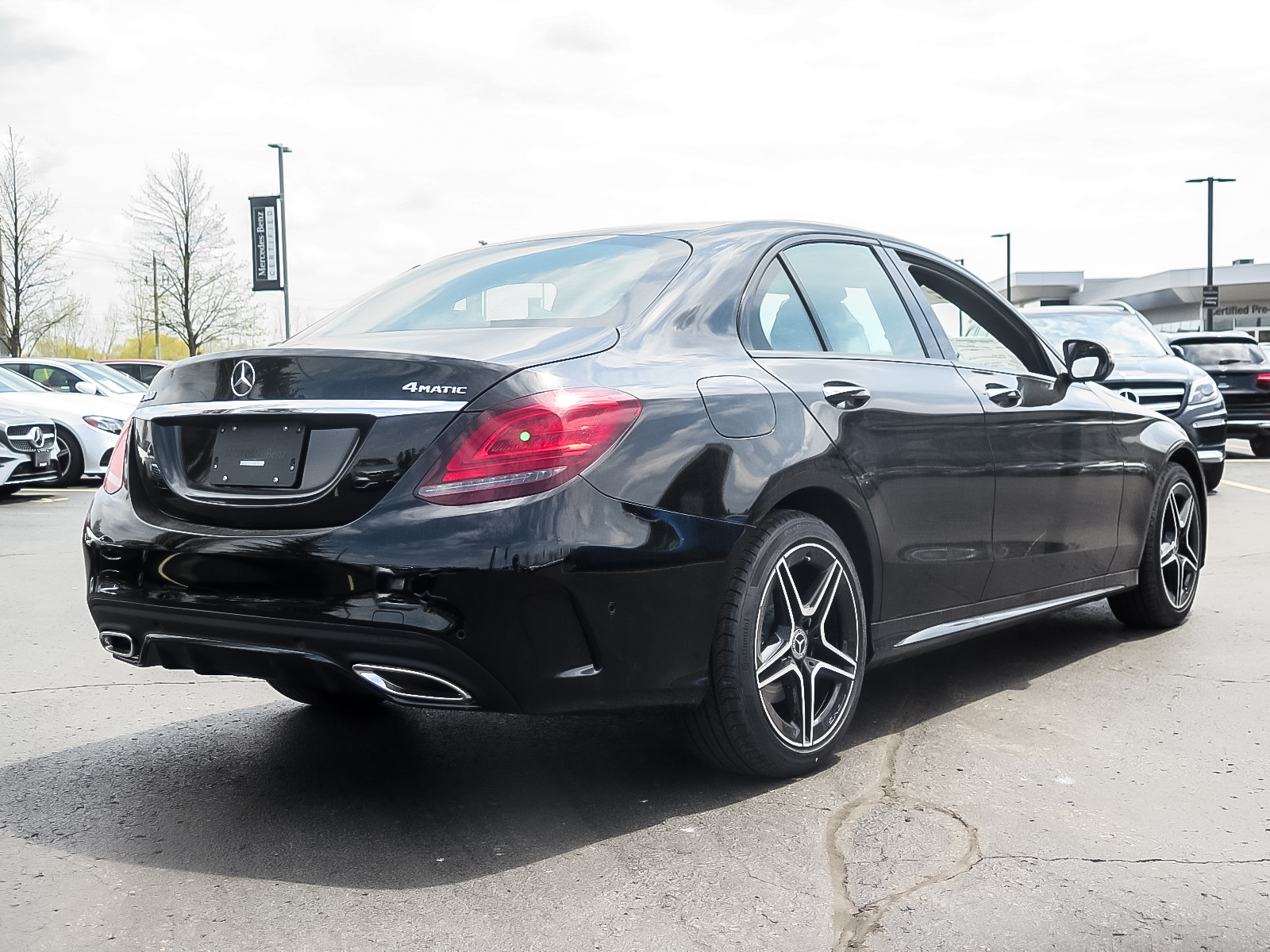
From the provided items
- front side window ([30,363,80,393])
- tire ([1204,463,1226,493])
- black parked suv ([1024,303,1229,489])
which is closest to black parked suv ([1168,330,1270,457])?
tire ([1204,463,1226,493])

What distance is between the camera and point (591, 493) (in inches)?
126

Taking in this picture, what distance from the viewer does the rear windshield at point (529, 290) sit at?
3.74 metres

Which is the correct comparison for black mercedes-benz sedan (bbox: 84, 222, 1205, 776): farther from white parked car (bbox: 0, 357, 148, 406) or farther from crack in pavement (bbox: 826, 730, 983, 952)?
white parked car (bbox: 0, 357, 148, 406)

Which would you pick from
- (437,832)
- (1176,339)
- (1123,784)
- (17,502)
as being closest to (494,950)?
(437,832)

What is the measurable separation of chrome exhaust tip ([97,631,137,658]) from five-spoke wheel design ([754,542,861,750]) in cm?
162

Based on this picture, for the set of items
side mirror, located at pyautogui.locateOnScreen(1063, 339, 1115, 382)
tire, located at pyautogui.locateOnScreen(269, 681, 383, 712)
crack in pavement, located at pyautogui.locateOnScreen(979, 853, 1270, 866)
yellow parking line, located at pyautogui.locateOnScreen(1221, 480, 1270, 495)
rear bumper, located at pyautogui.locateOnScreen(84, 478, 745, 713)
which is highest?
side mirror, located at pyautogui.locateOnScreen(1063, 339, 1115, 382)

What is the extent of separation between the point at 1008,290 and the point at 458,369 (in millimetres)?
81747

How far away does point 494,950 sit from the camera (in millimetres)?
2686

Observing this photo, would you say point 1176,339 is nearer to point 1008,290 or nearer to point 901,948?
point 901,948

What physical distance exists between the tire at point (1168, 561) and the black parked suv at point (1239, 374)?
11767 millimetres

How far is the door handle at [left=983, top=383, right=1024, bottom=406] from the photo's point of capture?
184 inches

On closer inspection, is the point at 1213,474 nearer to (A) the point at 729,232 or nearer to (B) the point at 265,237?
(A) the point at 729,232

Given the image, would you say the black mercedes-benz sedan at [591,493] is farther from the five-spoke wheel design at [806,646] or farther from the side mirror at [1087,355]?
the side mirror at [1087,355]

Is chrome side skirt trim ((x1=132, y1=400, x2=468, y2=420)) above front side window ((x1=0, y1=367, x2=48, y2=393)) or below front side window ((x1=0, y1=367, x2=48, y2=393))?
below
